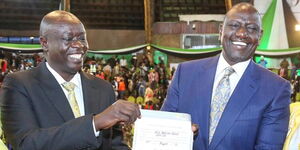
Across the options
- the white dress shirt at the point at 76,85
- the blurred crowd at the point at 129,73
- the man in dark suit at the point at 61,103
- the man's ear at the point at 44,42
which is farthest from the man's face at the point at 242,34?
the blurred crowd at the point at 129,73

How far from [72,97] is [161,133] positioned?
515 millimetres

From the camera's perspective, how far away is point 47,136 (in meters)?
1.73

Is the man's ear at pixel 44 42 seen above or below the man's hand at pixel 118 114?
above

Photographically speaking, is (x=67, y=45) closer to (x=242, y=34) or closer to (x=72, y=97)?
(x=72, y=97)

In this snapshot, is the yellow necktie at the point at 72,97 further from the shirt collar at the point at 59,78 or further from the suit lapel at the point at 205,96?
the suit lapel at the point at 205,96

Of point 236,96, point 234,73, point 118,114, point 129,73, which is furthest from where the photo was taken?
point 129,73

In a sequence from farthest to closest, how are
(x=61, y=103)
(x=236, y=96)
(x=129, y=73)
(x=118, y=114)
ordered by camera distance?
(x=129, y=73) → (x=236, y=96) → (x=61, y=103) → (x=118, y=114)

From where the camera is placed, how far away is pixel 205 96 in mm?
2160

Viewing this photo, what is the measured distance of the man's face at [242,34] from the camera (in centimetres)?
215

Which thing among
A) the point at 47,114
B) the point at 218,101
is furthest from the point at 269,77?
the point at 47,114

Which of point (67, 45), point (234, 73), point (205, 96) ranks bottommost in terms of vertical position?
point (205, 96)

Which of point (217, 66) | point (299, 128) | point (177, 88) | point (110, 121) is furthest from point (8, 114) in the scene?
point (299, 128)

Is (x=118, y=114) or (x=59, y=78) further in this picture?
(x=59, y=78)

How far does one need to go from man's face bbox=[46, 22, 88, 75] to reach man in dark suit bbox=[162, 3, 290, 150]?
1.87ft
